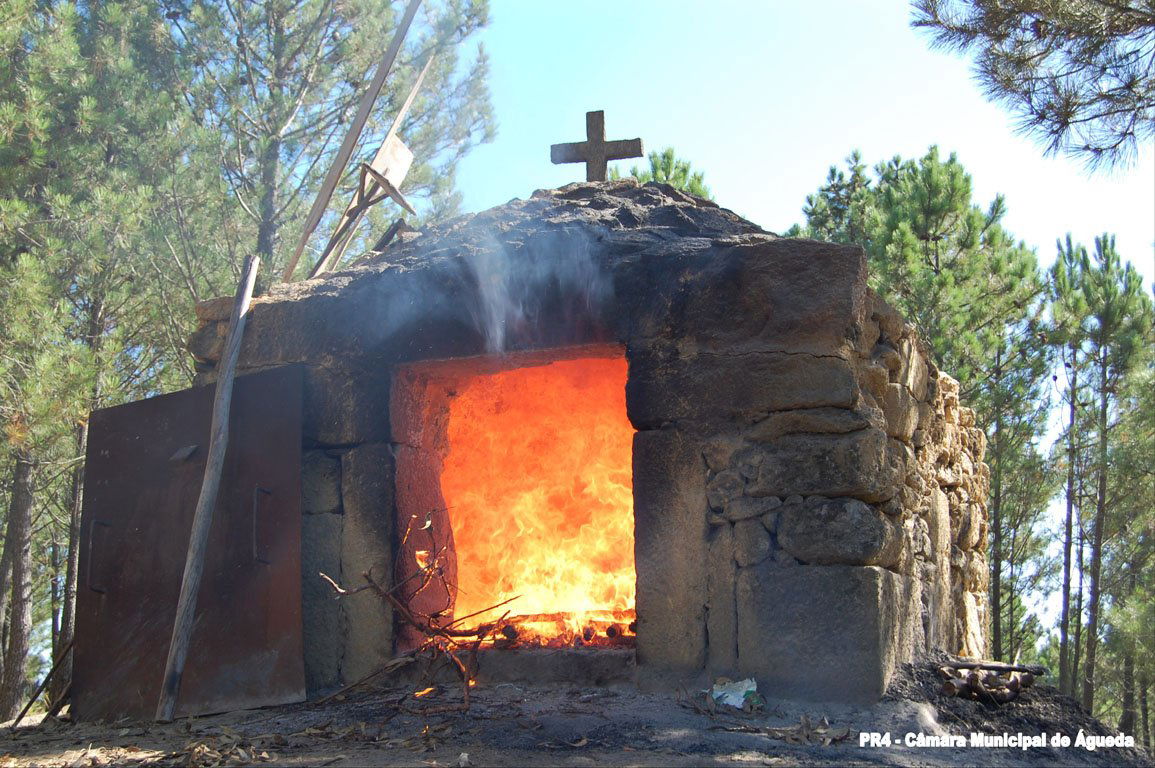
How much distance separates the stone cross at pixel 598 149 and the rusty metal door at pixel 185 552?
2.24 m

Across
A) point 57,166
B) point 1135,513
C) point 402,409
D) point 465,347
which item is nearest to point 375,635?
point 402,409

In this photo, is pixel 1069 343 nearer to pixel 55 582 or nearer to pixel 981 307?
pixel 981 307

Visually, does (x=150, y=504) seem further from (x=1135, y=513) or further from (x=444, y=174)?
(x=1135, y=513)

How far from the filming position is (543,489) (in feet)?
18.5

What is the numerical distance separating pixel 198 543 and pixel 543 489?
1872 millimetres

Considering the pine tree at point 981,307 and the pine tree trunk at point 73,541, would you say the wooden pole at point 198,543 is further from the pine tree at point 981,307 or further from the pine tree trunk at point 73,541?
the pine tree at point 981,307

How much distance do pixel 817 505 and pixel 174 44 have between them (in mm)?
10050

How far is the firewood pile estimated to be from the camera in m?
4.11

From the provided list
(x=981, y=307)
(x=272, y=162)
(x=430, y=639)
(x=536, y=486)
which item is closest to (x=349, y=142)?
(x=536, y=486)

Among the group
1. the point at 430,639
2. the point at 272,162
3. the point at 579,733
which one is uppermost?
the point at 272,162

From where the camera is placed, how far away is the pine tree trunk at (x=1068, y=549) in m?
11.5

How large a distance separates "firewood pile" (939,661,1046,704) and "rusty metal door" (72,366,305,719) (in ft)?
9.15

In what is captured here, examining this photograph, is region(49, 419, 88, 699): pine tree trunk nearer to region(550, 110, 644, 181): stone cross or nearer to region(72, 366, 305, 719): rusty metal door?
region(72, 366, 305, 719): rusty metal door

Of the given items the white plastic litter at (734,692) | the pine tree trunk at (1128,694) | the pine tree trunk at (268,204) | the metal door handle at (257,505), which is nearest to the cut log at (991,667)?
the white plastic litter at (734,692)
